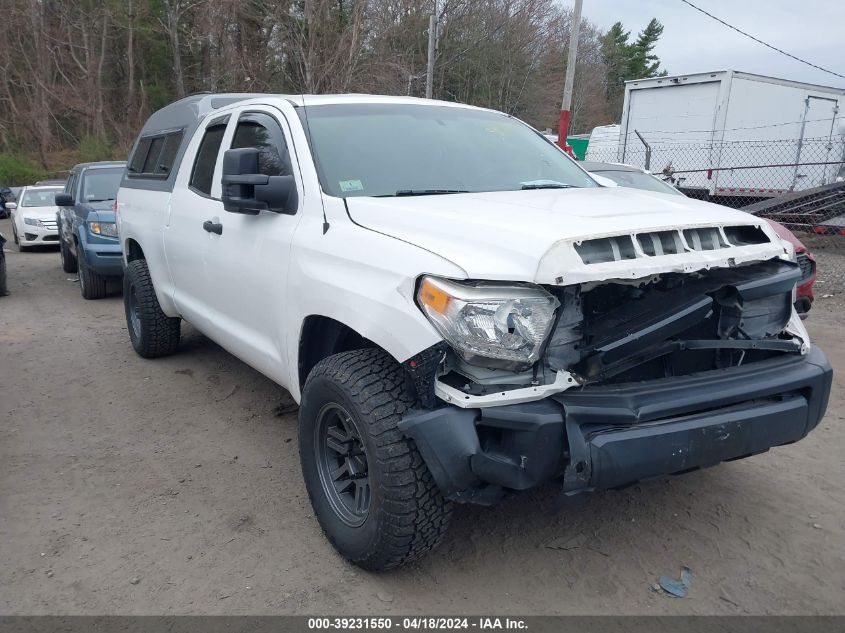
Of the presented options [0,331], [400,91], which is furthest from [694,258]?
[400,91]

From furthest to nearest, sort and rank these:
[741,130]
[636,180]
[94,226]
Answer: [741,130], [94,226], [636,180]

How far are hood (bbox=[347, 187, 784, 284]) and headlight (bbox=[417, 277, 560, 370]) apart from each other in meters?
0.07

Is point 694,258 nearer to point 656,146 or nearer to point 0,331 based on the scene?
point 0,331

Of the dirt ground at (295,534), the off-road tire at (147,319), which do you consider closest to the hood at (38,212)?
the off-road tire at (147,319)

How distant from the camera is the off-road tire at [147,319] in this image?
223 inches

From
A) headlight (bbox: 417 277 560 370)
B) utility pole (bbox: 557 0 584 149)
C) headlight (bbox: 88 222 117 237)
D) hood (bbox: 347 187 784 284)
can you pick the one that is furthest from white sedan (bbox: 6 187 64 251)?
headlight (bbox: 417 277 560 370)

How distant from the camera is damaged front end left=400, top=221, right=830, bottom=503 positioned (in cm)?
238

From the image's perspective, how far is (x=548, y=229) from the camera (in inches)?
99.7

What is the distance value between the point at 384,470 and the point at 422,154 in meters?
Result: 1.80

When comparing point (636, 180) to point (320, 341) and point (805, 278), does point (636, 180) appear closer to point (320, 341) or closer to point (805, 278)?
point (805, 278)

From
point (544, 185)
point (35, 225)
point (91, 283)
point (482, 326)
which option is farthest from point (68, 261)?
point (482, 326)

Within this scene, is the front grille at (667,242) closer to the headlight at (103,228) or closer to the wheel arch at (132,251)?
the wheel arch at (132,251)

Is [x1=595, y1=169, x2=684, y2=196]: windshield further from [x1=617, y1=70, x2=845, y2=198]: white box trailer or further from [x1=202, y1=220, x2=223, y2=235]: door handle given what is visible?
[x1=617, y1=70, x2=845, y2=198]: white box trailer

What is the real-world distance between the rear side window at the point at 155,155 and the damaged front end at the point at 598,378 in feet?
11.9
